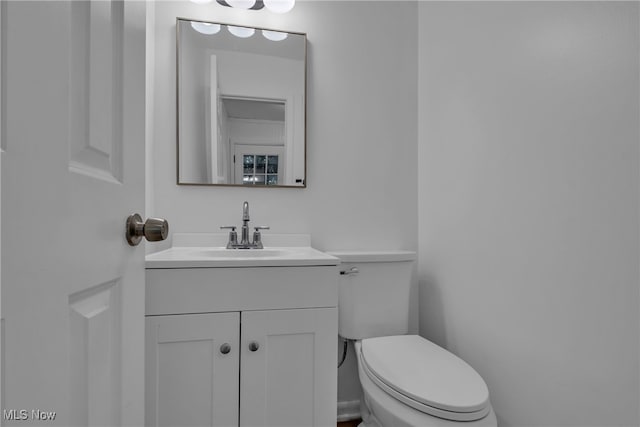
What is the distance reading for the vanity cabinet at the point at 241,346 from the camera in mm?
942

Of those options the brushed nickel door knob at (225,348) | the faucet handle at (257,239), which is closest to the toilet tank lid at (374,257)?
the faucet handle at (257,239)

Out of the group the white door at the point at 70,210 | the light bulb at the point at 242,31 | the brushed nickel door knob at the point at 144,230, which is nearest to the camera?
the white door at the point at 70,210

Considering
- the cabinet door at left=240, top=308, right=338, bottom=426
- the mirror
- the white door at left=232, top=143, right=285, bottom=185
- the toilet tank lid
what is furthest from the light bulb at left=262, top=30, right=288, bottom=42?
the cabinet door at left=240, top=308, right=338, bottom=426

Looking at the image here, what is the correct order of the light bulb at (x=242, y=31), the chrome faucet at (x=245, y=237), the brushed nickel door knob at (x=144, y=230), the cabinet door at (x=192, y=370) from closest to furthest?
the brushed nickel door knob at (x=144, y=230), the cabinet door at (x=192, y=370), the chrome faucet at (x=245, y=237), the light bulb at (x=242, y=31)

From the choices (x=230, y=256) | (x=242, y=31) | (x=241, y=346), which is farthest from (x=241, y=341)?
(x=242, y=31)

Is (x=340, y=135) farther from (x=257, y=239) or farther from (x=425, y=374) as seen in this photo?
(x=425, y=374)

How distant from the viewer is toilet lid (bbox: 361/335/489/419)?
2.92 ft

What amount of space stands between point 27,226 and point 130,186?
0.26 metres

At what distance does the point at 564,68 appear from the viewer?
37.8 inches

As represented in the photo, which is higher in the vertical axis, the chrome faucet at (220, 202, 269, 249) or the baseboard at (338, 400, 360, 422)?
the chrome faucet at (220, 202, 269, 249)

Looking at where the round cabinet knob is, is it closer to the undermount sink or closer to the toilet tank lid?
the undermount sink

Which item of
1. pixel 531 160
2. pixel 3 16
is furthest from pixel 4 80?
pixel 531 160

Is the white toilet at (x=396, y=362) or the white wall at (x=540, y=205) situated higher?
the white wall at (x=540, y=205)

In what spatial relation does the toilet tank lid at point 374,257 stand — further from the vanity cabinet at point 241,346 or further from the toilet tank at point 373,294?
the vanity cabinet at point 241,346
